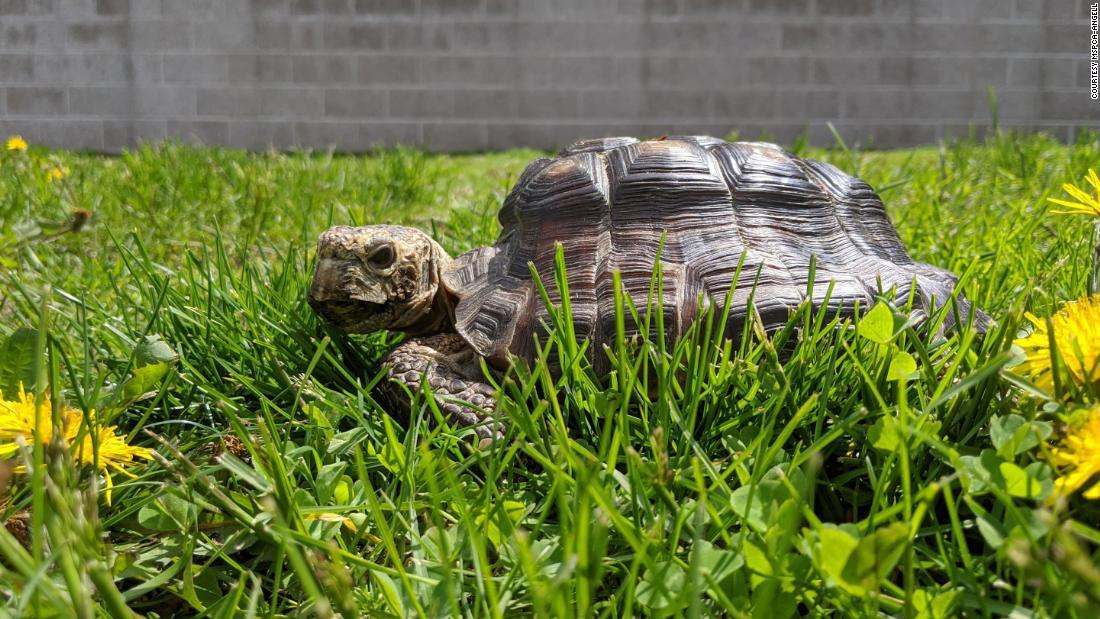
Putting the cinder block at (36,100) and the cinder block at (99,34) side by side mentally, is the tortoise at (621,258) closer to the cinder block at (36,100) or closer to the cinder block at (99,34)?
the cinder block at (99,34)

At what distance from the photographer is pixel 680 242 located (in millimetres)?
1415

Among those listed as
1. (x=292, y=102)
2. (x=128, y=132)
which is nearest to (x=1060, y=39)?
(x=292, y=102)

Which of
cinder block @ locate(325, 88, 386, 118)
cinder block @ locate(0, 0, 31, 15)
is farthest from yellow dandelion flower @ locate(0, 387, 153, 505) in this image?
cinder block @ locate(0, 0, 31, 15)

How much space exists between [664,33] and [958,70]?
8.28ft

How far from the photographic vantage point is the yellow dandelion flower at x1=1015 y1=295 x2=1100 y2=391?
0.78 meters

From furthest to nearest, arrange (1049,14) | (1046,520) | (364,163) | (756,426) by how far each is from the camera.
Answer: (1049,14)
(364,163)
(756,426)
(1046,520)

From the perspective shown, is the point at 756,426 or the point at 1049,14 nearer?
the point at 756,426

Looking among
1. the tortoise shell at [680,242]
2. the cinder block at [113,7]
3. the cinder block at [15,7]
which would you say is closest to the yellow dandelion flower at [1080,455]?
the tortoise shell at [680,242]

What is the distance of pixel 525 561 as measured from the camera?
612 millimetres

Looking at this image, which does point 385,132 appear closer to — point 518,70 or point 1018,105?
point 518,70

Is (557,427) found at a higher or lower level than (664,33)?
lower

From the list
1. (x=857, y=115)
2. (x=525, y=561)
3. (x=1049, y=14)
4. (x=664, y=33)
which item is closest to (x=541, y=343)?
(x=525, y=561)

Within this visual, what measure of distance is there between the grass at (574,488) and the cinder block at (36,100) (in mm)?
6954

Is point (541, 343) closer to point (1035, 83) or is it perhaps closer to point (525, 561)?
point (525, 561)
